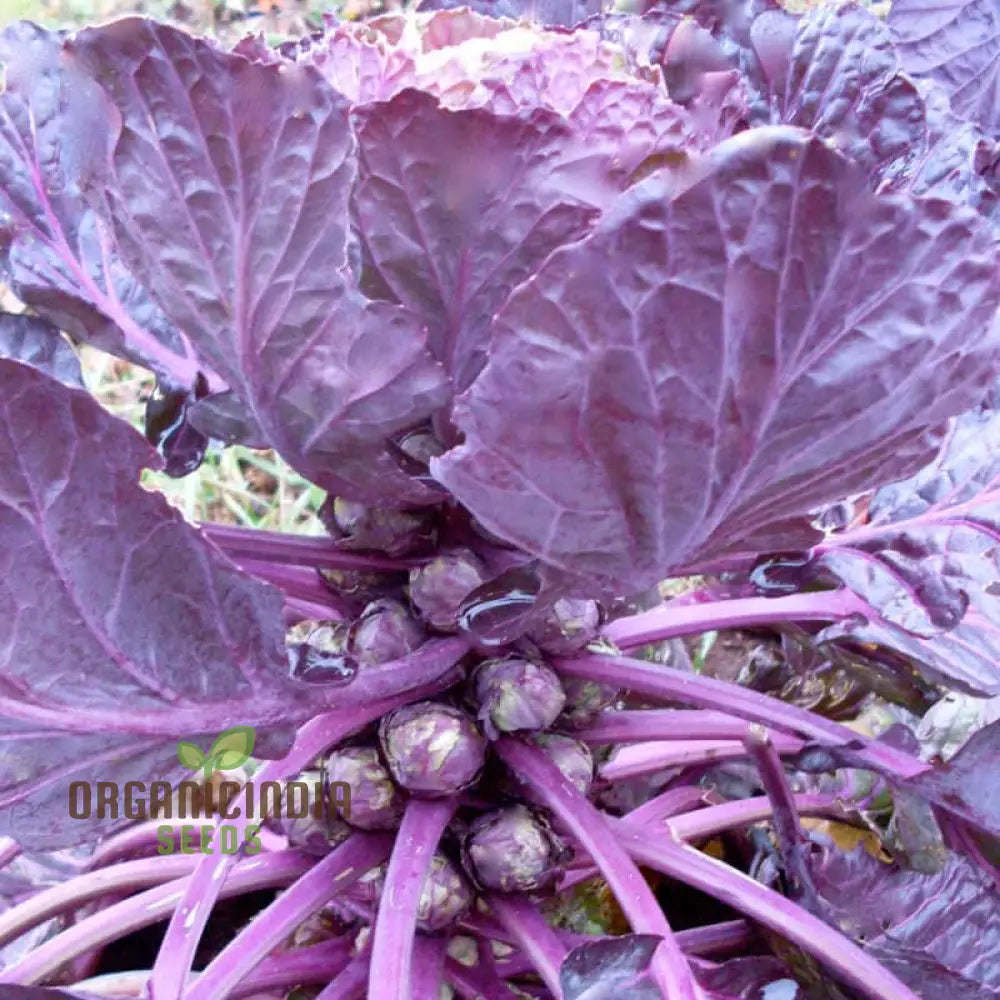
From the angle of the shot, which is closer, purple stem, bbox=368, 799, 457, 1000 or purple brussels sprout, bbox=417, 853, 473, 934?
purple stem, bbox=368, 799, 457, 1000

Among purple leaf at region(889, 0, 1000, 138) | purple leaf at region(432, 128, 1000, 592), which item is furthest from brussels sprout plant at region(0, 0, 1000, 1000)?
purple leaf at region(889, 0, 1000, 138)

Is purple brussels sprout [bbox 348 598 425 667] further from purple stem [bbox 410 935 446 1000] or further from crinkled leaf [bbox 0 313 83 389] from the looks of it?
crinkled leaf [bbox 0 313 83 389]

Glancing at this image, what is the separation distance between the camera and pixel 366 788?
0.74m

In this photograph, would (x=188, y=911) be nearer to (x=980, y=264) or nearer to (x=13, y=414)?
(x=13, y=414)

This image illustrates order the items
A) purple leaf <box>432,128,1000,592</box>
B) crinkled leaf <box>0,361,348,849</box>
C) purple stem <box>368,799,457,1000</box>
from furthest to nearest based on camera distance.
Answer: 1. purple stem <box>368,799,457,1000</box>
2. crinkled leaf <box>0,361,348,849</box>
3. purple leaf <box>432,128,1000,592</box>

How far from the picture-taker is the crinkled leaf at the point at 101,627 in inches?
21.0

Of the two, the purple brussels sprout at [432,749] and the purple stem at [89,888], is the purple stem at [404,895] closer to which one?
the purple brussels sprout at [432,749]

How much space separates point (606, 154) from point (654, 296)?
0.14 metres

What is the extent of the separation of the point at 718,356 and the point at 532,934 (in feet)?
1.52

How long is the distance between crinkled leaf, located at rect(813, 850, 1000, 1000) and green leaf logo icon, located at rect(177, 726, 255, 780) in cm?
44

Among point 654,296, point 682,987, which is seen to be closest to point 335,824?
point 682,987

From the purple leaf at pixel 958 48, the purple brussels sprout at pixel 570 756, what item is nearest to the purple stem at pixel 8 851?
the purple brussels sprout at pixel 570 756

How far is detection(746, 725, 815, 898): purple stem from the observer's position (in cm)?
78

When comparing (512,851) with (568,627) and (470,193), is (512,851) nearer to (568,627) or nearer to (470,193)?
(568,627)
